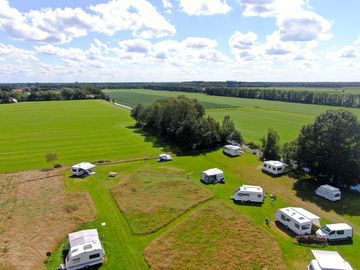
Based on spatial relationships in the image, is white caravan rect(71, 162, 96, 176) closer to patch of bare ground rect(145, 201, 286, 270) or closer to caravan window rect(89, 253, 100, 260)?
patch of bare ground rect(145, 201, 286, 270)

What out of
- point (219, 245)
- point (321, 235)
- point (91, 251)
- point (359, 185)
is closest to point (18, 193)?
point (91, 251)

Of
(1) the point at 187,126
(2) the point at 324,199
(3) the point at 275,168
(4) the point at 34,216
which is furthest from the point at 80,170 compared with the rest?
(2) the point at 324,199

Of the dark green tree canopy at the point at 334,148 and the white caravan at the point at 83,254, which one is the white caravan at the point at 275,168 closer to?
the dark green tree canopy at the point at 334,148

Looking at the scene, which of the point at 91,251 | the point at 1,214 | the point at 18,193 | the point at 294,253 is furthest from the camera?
the point at 18,193

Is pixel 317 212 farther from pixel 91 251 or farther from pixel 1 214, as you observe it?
pixel 1 214

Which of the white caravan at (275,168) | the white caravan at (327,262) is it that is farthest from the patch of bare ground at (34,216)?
the white caravan at (275,168)

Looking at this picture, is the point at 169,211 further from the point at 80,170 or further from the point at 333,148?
the point at 333,148

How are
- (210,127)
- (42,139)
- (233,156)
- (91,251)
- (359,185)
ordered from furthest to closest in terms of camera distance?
1. (42,139)
2. (210,127)
3. (233,156)
4. (359,185)
5. (91,251)
